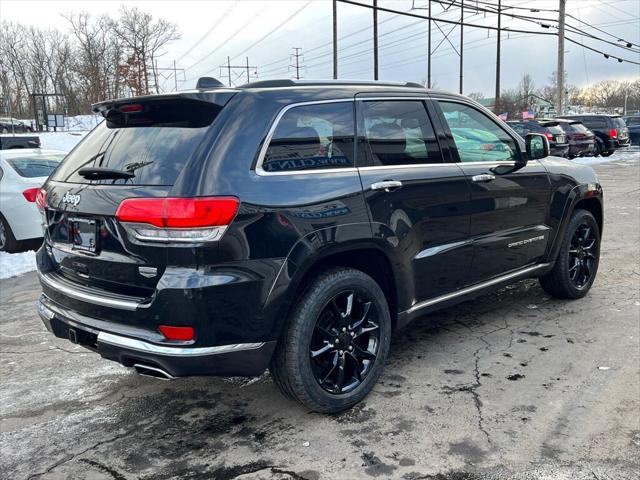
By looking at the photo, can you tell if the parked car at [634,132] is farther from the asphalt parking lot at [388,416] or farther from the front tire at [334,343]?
the front tire at [334,343]

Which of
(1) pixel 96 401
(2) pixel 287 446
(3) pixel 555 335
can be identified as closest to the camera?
(2) pixel 287 446

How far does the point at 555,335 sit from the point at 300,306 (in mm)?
2423

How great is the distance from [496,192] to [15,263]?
6.16m

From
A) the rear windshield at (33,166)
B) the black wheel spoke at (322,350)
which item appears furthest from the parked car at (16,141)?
the black wheel spoke at (322,350)

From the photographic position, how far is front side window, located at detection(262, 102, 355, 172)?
297 centimetres

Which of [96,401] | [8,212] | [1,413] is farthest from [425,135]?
[8,212]

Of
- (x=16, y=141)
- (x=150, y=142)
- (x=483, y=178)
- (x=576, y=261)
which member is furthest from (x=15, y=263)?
(x=16, y=141)

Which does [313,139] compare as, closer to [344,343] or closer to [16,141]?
[344,343]

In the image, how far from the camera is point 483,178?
404cm

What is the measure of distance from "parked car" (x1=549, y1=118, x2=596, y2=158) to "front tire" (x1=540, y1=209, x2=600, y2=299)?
704 inches

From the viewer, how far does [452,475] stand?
267cm

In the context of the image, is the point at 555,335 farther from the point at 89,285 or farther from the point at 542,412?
the point at 89,285

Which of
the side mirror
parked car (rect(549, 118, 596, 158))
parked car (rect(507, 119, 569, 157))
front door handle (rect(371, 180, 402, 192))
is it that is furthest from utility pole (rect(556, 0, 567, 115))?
front door handle (rect(371, 180, 402, 192))

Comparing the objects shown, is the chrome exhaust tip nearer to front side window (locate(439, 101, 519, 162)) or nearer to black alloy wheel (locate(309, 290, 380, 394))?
black alloy wheel (locate(309, 290, 380, 394))
